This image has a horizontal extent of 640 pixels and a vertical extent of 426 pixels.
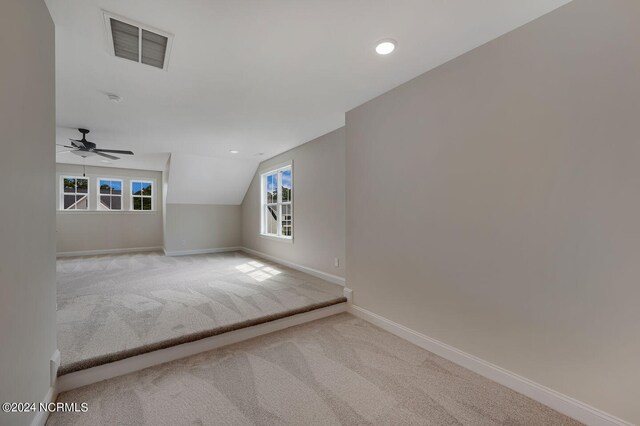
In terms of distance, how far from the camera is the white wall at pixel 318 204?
370cm

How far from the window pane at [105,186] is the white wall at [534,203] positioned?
25.0ft

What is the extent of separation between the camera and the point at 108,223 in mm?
6633

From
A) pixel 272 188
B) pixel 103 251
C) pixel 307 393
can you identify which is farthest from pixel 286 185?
pixel 103 251

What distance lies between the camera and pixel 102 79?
7.62 ft

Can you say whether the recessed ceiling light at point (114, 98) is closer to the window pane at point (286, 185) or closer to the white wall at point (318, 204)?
the white wall at point (318, 204)

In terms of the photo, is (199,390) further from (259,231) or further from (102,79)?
(259,231)

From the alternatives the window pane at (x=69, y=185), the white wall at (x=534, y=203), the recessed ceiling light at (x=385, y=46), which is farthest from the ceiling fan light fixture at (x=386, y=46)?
the window pane at (x=69, y=185)

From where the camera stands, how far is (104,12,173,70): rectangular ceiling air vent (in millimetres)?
1650

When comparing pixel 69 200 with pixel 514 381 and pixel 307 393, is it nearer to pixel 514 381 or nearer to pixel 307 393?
pixel 307 393

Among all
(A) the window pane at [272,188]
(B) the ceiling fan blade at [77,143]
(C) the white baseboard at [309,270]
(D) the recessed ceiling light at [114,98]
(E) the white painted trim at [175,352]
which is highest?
(D) the recessed ceiling light at [114,98]

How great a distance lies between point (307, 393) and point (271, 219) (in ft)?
14.6

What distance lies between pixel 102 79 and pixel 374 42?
2.45m

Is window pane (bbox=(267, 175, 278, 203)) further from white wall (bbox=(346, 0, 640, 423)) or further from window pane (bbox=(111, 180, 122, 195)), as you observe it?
window pane (bbox=(111, 180, 122, 195))

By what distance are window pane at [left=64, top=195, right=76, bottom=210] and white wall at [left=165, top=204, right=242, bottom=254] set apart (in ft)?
7.98
